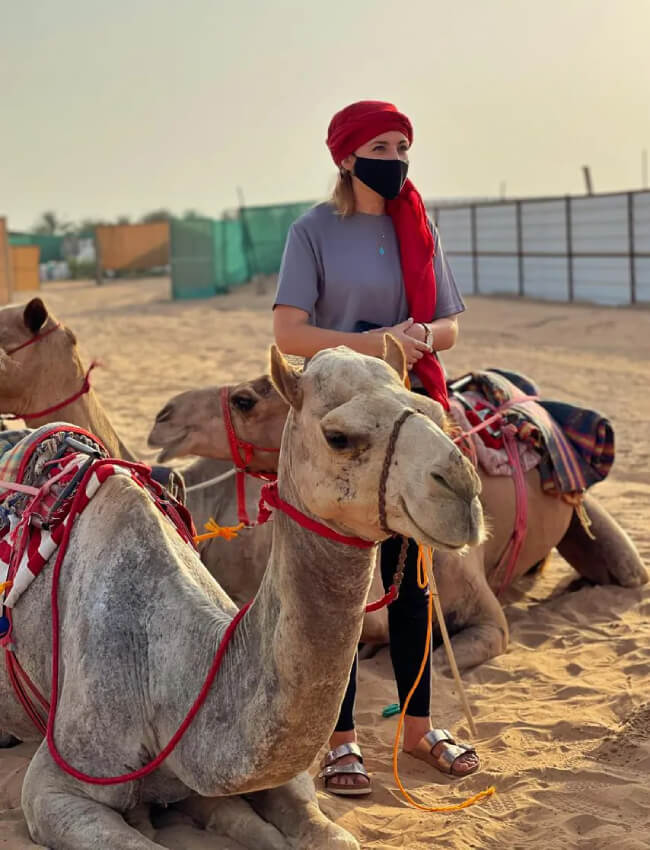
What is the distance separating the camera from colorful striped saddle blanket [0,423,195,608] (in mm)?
3801

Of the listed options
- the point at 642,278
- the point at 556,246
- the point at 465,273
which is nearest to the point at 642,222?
the point at 642,278

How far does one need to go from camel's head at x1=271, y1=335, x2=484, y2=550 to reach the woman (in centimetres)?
120

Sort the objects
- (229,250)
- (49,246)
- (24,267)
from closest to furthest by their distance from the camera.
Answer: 1. (229,250)
2. (24,267)
3. (49,246)

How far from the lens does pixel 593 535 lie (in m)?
6.62

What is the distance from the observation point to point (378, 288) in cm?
423

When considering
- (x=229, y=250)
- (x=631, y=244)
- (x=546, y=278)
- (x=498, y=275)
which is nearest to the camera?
(x=631, y=244)

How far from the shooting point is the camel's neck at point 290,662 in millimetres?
2881

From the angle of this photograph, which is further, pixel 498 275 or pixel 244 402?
pixel 498 275

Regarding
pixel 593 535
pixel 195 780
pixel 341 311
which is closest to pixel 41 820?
pixel 195 780

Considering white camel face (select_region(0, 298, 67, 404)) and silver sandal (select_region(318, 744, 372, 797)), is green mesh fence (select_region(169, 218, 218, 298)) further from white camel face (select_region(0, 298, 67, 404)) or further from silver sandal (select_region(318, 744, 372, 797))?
silver sandal (select_region(318, 744, 372, 797))

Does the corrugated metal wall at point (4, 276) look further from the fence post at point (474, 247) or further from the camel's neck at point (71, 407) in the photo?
the camel's neck at point (71, 407)

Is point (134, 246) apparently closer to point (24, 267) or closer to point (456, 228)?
point (24, 267)

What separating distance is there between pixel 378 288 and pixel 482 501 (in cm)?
195

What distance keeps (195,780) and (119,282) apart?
44.4 metres
